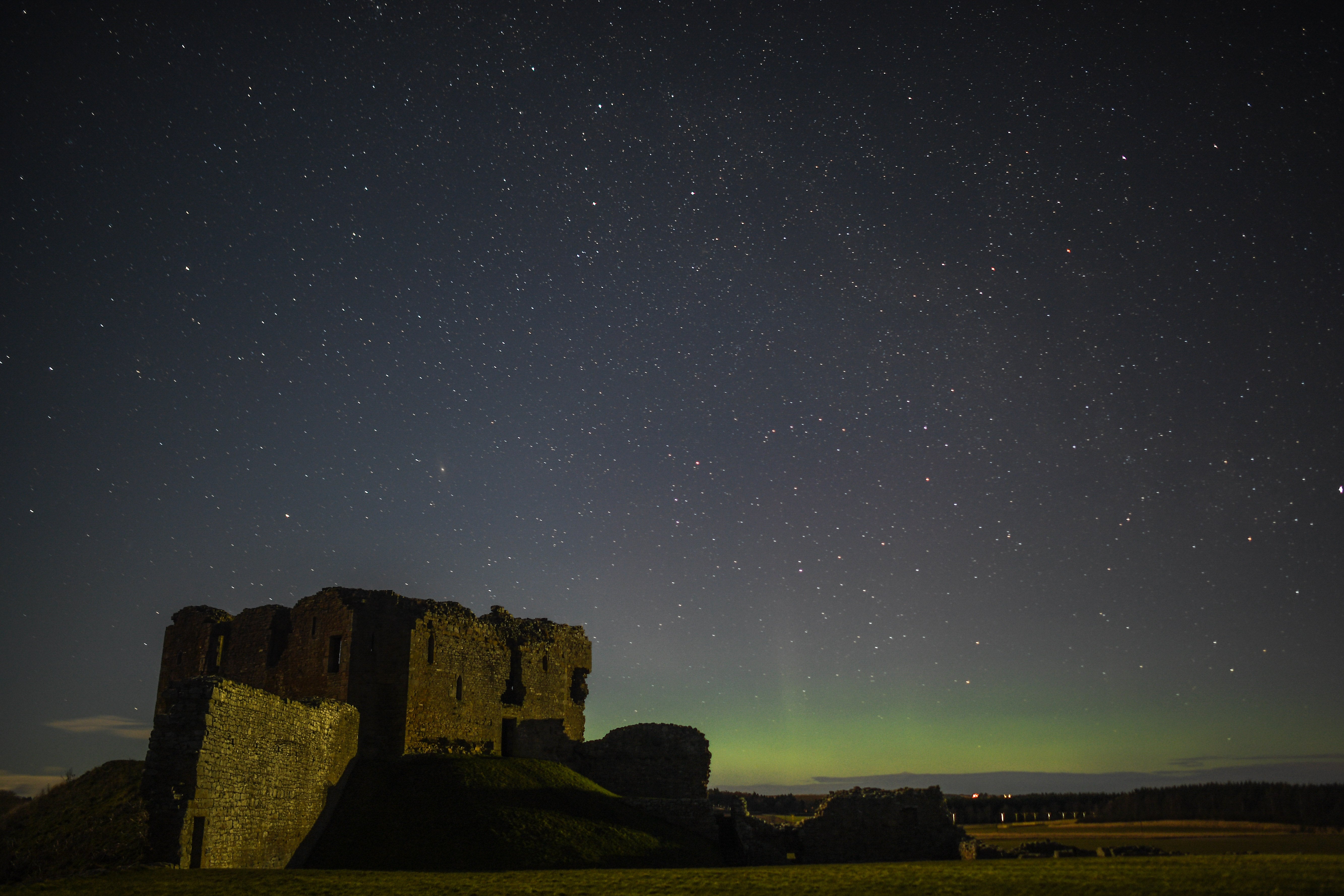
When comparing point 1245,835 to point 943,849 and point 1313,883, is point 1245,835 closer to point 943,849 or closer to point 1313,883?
point 943,849

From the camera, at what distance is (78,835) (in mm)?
16469

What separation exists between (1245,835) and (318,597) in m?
57.1

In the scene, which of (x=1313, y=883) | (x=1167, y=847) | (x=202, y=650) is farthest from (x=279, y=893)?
(x=1167, y=847)

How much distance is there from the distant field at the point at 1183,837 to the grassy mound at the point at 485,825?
51.0 ft

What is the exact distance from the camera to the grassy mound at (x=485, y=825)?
22.4 meters

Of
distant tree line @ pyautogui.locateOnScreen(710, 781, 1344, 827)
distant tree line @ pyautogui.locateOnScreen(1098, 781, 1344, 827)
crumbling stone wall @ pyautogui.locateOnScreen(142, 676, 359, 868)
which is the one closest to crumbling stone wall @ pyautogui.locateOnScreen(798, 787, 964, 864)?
crumbling stone wall @ pyautogui.locateOnScreen(142, 676, 359, 868)

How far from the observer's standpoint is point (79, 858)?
15594 millimetres

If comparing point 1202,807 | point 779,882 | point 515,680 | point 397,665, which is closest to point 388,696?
point 397,665

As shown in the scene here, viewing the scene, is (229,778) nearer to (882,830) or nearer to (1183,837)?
(882,830)

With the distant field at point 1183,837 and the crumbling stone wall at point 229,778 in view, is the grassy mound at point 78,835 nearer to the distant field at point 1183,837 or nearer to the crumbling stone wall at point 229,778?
the crumbling stone wall at point 229,778

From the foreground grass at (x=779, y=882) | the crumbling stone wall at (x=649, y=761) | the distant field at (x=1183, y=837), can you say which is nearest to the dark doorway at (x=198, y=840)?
the foreground grass at (x=779, y=882)

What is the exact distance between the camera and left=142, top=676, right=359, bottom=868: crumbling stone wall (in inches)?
680

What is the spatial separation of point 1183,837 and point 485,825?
161 feet

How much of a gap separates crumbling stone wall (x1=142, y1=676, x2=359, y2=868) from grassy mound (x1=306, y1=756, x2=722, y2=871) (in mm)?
1838
